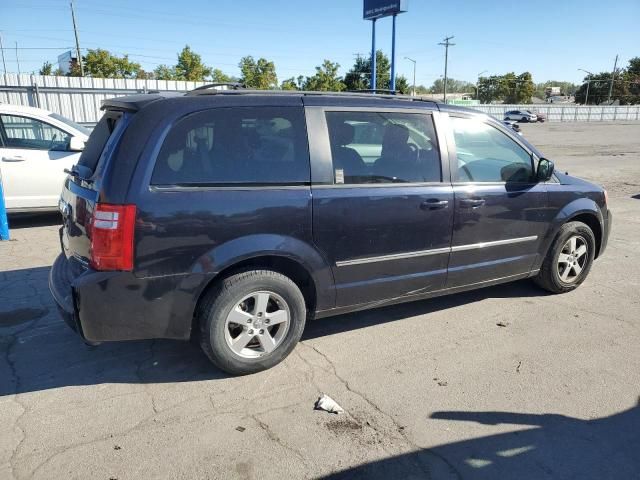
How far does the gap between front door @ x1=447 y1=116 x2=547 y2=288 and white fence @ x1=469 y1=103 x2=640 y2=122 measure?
194 ft

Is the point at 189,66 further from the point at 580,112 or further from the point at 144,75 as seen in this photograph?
the point at 580,112

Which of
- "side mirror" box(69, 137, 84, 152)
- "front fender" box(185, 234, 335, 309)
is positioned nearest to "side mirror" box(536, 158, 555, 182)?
"front fender" box(185, 234, 335, 309)

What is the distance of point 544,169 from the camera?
15.1 feet

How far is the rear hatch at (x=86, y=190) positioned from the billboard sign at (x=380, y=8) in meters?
18.3

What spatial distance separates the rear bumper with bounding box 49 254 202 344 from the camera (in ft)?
9.95

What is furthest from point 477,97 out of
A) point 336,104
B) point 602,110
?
point 336,104

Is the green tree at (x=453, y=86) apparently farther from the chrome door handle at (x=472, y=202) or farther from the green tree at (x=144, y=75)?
the chrome door handle at (x=472, y=202)

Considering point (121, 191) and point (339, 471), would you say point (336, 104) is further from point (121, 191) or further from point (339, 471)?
point (339, 471)

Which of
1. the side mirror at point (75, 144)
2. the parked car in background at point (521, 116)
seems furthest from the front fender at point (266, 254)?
the parked car in background at point (521, 116)

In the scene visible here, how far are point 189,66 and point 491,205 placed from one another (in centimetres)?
5326

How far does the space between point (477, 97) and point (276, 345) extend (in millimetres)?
111982

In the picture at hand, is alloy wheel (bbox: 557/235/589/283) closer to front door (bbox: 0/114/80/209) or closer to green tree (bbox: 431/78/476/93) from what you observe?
front door (bbox: 0/114/80/209)

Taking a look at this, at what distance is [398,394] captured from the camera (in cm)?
328

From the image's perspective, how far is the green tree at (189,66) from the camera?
171ft
